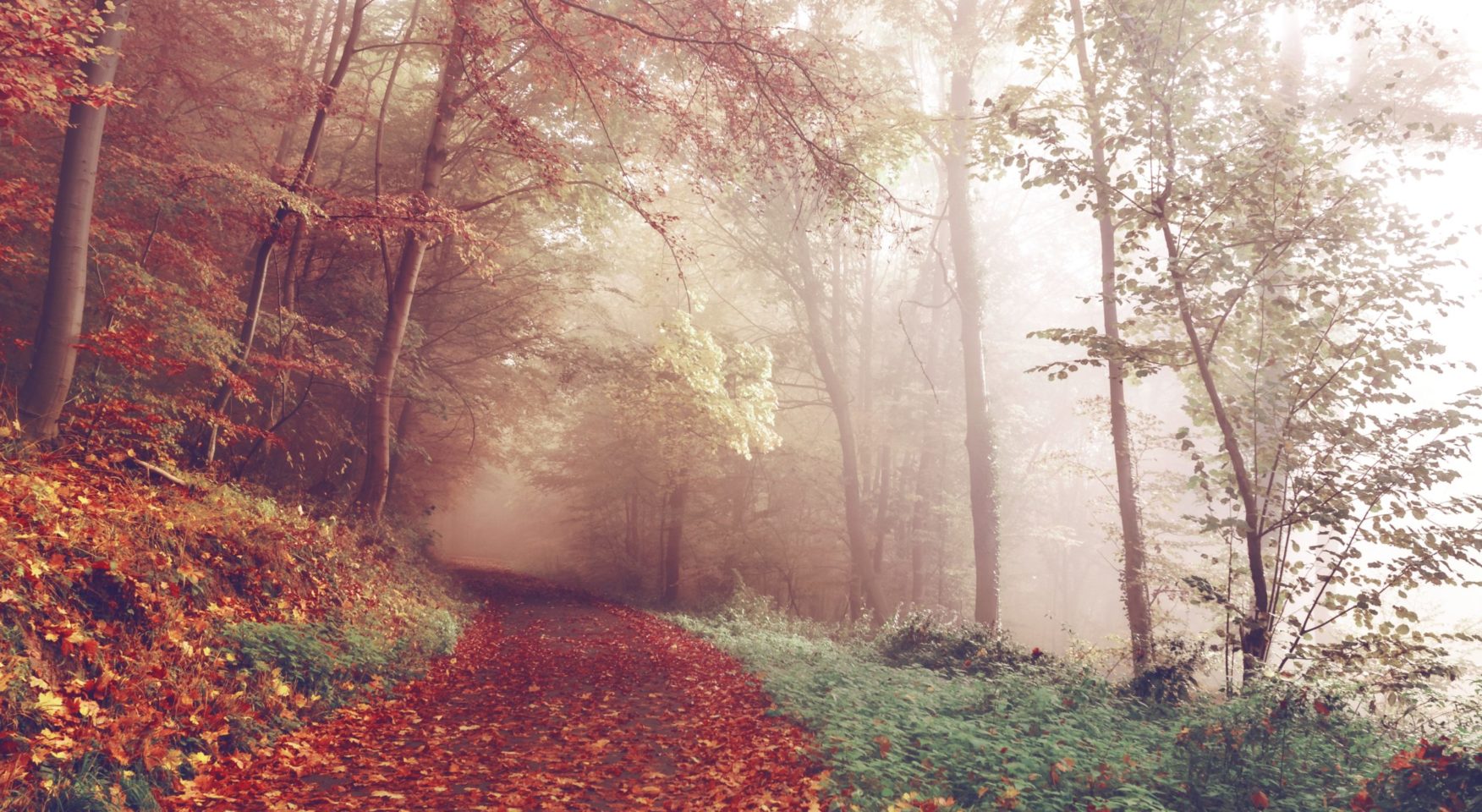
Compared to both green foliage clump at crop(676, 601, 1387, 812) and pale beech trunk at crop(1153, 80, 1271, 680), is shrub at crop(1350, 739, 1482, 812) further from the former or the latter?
pale beech trunk at crop(1153, 80, 1271, 680)

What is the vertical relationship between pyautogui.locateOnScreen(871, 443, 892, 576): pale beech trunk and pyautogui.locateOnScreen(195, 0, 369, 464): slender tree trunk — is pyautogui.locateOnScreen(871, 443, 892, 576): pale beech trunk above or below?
below

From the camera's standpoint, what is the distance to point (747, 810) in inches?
196

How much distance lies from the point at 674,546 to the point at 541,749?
16.4 m

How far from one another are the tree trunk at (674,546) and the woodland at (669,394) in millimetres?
3611

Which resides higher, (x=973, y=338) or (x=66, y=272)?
(x=973, y=338)

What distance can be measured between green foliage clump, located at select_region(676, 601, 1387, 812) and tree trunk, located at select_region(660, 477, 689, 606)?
44.9 ft

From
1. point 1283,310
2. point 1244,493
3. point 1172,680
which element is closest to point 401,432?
point 1172,680

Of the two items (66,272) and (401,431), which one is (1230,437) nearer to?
(66,272)

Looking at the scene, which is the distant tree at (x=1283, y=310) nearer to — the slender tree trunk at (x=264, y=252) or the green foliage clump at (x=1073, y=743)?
the green foliage clump at (x=1073, y=743)

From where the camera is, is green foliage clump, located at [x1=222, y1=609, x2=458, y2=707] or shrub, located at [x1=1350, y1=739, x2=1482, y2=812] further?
green foliage clump, located at [x1=222, y1=609, x2=458, y2=707]

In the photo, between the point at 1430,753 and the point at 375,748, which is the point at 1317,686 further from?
the point at 375,748

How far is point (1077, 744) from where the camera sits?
224 inches

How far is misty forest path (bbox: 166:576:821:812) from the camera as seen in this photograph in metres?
→ 4.71

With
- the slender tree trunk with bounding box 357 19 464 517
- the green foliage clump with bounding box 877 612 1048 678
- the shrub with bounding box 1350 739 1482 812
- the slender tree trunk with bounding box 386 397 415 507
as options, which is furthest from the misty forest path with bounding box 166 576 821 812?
the slender tree trunk with bounding box 386 397 415 507
